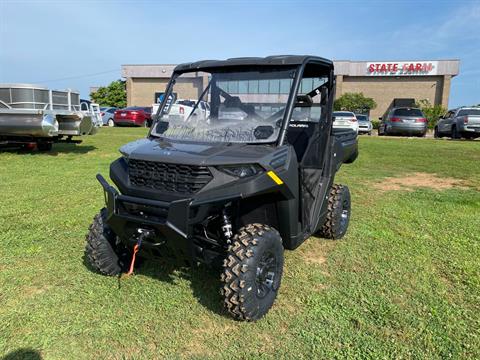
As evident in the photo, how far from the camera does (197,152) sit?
2.96 meters

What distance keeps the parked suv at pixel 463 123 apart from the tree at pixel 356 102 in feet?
71.5

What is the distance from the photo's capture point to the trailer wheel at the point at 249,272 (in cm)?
277

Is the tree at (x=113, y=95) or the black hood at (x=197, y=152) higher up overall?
the tree at (x=113, y=95)

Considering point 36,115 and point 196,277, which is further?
point 36,115

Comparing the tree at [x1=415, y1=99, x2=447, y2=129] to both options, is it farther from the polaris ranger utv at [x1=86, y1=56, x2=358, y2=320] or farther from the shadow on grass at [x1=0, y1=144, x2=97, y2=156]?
the polaris ranger utv at [x1=86, y1=56, x2=358, y2=320]

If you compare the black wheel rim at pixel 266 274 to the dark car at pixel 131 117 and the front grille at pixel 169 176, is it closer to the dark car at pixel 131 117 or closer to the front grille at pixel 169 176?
the front grille at pixel 169 176

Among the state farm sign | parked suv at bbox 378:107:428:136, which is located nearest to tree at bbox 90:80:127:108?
the state farm sign

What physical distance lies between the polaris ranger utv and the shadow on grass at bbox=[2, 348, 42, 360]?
911 mm

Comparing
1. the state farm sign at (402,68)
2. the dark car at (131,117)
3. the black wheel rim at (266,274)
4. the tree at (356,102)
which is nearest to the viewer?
the black wheel rim at (266,274)

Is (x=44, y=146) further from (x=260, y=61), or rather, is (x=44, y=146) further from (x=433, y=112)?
(x=433, y=112)

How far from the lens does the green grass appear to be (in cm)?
268

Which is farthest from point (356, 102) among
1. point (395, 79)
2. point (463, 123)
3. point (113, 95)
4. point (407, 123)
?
point (113, 95)

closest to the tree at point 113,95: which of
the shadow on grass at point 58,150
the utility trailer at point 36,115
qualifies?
the shadow on grass at point 58,150

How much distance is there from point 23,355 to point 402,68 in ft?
147
